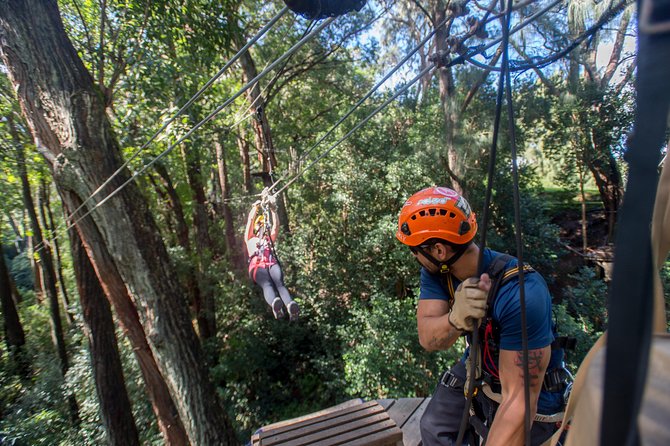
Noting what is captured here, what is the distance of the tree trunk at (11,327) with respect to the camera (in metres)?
11.3

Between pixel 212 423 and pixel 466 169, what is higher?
pixel 466 169

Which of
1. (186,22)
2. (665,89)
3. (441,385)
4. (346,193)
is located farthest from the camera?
(346,193)

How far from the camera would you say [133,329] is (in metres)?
3.70

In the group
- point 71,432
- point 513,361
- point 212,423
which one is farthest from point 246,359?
point 513,361

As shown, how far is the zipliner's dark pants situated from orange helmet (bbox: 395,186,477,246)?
144 inches

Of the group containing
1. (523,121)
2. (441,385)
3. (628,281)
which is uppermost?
(523,121)

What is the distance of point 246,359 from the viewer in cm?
914

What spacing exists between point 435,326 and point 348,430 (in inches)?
59.1

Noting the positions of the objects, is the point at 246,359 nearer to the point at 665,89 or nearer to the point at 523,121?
the point at 523,121

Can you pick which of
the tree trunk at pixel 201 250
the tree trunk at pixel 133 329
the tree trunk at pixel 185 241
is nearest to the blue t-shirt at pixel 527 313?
the tree trunk at pixel 133 329

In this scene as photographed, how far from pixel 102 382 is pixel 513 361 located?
605cm

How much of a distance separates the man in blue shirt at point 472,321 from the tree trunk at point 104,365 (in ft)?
17.0

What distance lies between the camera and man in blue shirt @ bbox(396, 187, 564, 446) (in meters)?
1.47

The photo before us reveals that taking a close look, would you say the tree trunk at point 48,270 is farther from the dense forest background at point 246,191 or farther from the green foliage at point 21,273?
the green foliage at point 21,273
